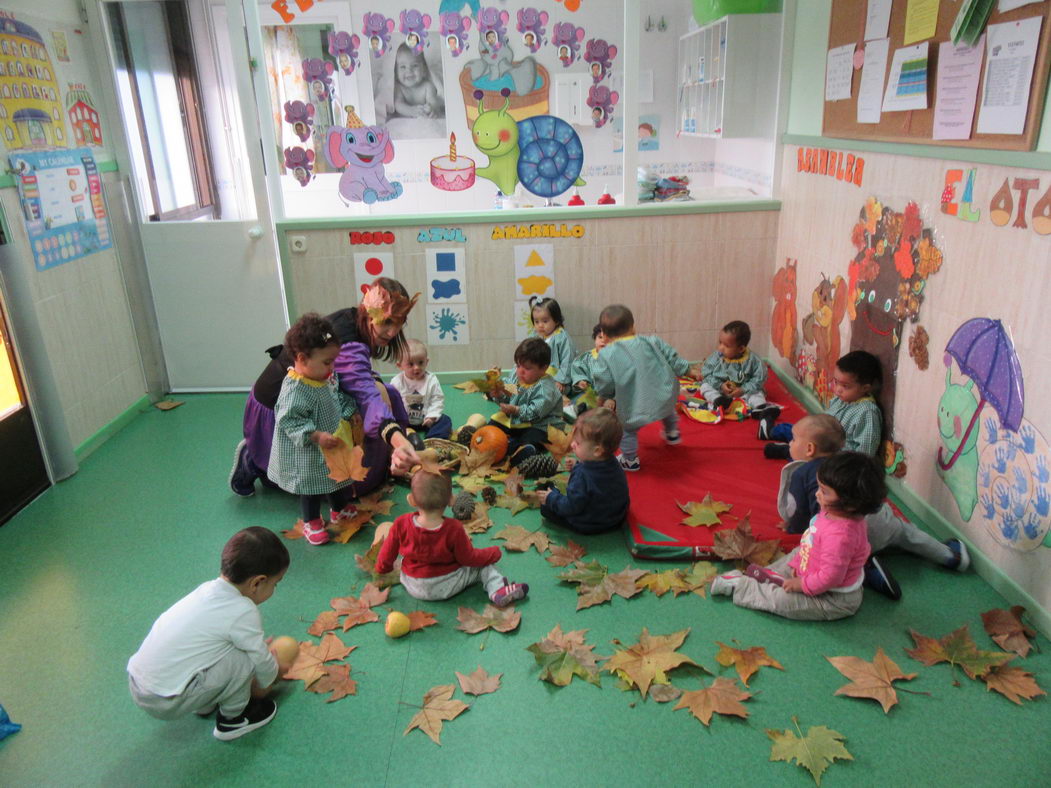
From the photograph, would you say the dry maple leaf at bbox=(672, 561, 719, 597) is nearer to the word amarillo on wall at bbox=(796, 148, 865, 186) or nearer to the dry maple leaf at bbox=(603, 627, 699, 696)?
the dry maple leaf at bbox=(603, 627, 699, 696)

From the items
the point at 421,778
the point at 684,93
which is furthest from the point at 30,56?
the point at 684,93

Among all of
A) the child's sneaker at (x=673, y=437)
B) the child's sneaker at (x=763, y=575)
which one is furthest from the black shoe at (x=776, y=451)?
the child's sneaker at (x=763, y=575)

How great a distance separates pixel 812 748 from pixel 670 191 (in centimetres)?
481

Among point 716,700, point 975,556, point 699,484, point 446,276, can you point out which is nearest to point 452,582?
point 716,700

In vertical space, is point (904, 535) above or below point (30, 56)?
below

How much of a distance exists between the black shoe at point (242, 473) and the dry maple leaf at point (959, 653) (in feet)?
11.1

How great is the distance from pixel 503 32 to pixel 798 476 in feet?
14.0

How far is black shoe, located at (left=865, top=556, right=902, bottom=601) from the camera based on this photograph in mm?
3123

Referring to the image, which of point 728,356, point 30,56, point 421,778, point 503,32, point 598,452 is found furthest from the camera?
point 503,32

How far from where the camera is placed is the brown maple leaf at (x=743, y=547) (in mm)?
3400

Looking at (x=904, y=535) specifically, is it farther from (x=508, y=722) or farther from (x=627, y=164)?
(x=627, y=164)

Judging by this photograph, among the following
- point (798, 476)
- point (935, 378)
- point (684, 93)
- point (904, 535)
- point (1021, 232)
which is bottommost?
point (904, 535)

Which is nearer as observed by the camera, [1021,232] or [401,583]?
[1021,232]

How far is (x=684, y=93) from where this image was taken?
26.2 feet
